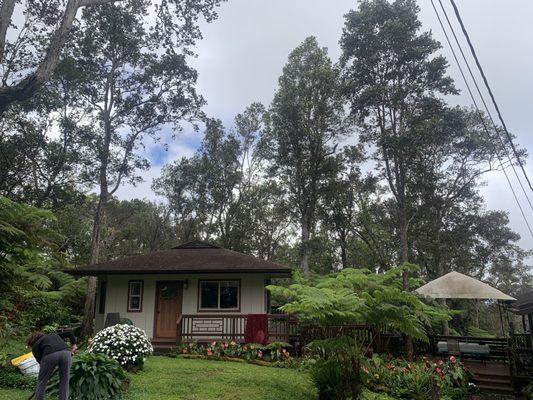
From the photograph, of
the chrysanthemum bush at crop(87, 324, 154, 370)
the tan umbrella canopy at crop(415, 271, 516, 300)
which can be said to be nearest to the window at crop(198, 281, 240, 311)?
the chrysanthemum bush at crop(87, 324, 154, 370)

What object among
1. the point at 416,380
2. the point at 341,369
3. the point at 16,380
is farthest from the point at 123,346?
the point at 416,380

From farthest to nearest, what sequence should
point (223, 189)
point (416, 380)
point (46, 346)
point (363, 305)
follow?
point (223, 189) < point (416, 380) < point (363, 305) < point (46, 346)

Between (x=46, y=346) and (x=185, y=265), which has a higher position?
(x=185, y=265)

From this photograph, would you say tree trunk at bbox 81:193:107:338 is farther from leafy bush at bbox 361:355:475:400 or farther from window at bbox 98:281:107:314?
leafy bush at bbox 361:355:475:400

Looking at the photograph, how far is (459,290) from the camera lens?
13.2 metres

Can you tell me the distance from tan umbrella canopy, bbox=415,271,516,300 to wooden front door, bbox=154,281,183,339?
909 cm

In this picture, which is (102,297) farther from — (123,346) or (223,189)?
(223,189)

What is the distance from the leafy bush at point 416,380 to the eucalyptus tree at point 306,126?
15.2m

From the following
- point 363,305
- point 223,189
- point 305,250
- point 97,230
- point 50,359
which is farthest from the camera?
point 223,189

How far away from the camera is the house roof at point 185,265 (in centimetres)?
1602

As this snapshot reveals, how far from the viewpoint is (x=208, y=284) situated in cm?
1703

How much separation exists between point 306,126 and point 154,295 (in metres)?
14.8

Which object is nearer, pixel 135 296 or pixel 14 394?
pixel 14 394

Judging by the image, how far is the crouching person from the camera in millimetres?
6270
